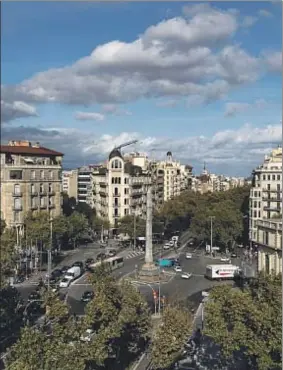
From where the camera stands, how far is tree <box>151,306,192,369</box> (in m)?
8.78

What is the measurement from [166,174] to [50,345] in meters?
32.5

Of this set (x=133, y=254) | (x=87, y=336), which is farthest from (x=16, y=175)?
(x=87, y=336)

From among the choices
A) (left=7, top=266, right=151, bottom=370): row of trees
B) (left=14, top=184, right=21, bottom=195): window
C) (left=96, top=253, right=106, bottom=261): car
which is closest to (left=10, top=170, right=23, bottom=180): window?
(left=14, top=184, right=21, bottom=195): window

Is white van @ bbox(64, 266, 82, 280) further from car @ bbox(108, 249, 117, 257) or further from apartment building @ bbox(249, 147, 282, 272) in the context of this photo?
apartment building @ bbox(249, 147, 282, 272)

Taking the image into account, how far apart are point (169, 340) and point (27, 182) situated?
15162 mm

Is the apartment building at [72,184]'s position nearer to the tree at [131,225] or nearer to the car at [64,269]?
the tree at [131,225]

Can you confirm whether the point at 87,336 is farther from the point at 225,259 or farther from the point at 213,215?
the point at 213,215

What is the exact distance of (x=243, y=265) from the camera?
65.2ft

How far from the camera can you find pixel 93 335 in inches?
363

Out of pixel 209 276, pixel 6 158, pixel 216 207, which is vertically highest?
pixel 6 158

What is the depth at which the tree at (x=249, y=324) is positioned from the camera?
333 inches

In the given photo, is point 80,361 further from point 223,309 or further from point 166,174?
point 166,174

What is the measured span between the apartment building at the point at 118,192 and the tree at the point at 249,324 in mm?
19693

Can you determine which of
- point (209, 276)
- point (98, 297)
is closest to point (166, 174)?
point (209, 276)
